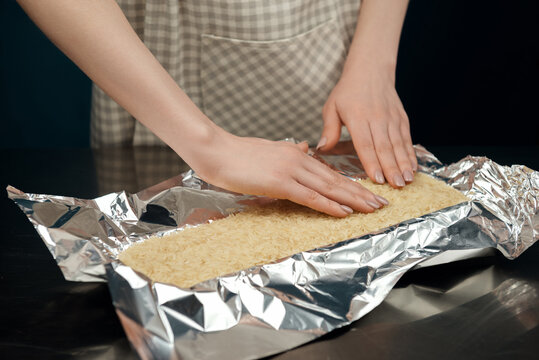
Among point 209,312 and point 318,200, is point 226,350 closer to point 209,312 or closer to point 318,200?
point 209,312

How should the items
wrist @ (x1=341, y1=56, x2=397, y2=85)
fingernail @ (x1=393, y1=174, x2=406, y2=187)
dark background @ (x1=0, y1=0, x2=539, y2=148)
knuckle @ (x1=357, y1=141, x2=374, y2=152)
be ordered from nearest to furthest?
fingernail @ (x1=393, y1=174, x2=406, y2=187) → knuckle @ (x1=357, y1=141, x2=374, y2=152) → wrist @ (x1=341, y1=56, x2=397, y2=85) → dark background @ (x1=0, y1=0, x2=539, y2=148)

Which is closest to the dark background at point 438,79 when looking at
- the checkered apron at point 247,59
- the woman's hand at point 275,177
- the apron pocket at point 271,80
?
the checkered apron at point 247,59

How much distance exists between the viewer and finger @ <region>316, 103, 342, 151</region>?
116 cm

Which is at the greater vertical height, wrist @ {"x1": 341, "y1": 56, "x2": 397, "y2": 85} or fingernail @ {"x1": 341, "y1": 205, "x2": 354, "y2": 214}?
wrist @ {"x1": 341, "y1": 56, "x2": 397, "y2": 85}

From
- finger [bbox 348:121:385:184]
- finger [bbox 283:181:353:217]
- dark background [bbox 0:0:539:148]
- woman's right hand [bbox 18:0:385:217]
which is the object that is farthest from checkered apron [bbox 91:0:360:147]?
dark background [bbox 0:0:539:148]

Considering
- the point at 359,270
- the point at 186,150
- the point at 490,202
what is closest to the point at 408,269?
the point at 359,270

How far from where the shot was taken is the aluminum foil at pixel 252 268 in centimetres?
60

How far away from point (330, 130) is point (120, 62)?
52 cm

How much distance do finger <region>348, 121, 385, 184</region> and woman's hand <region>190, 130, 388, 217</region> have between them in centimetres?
14

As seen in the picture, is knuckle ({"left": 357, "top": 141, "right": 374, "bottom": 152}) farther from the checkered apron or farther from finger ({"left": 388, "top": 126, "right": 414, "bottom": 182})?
the checkered apron

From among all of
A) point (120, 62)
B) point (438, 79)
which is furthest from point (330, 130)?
point (438, 79)

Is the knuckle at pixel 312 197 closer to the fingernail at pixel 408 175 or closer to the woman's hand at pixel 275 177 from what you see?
the woman's hand at pixel 275 177

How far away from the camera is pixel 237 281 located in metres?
0.68

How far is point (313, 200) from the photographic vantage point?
871 millimetres
